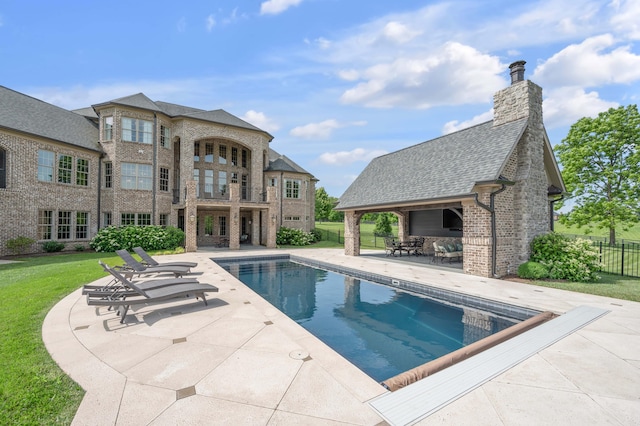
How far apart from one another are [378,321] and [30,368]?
627cm

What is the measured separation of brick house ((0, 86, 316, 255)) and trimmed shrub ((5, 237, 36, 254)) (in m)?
0.42

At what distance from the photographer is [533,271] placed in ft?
33.9

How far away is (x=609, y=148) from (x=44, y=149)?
39387mm

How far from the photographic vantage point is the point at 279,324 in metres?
5.54

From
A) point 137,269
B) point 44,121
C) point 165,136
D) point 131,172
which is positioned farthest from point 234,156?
point 137,269

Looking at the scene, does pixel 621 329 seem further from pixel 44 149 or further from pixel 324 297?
pixel 44 149

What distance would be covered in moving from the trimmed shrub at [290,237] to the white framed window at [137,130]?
11924mm

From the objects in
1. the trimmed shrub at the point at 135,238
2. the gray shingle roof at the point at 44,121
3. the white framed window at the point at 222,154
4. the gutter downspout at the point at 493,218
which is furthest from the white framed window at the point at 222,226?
the gutter downspout at the point at 493,218

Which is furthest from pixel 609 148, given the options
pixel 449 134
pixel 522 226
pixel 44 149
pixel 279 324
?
pixel 44 149

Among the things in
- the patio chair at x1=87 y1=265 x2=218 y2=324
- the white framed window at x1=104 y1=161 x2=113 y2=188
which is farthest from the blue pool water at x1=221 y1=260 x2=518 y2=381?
the white framed window at x1=104 y1=161 x2=113 y2=188

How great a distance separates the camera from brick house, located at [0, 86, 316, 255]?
16.4 m

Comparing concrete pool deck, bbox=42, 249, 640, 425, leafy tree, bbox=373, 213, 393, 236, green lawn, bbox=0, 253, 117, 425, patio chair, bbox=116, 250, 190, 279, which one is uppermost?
leafy tree, bbox=373, 213, 393, 236

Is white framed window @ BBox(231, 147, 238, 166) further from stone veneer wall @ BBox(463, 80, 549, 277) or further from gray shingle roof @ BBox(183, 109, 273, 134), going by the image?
stone veneer wall @ BBox(463, 80, 549, 277)

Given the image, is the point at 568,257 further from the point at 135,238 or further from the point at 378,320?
the point at 135,238
